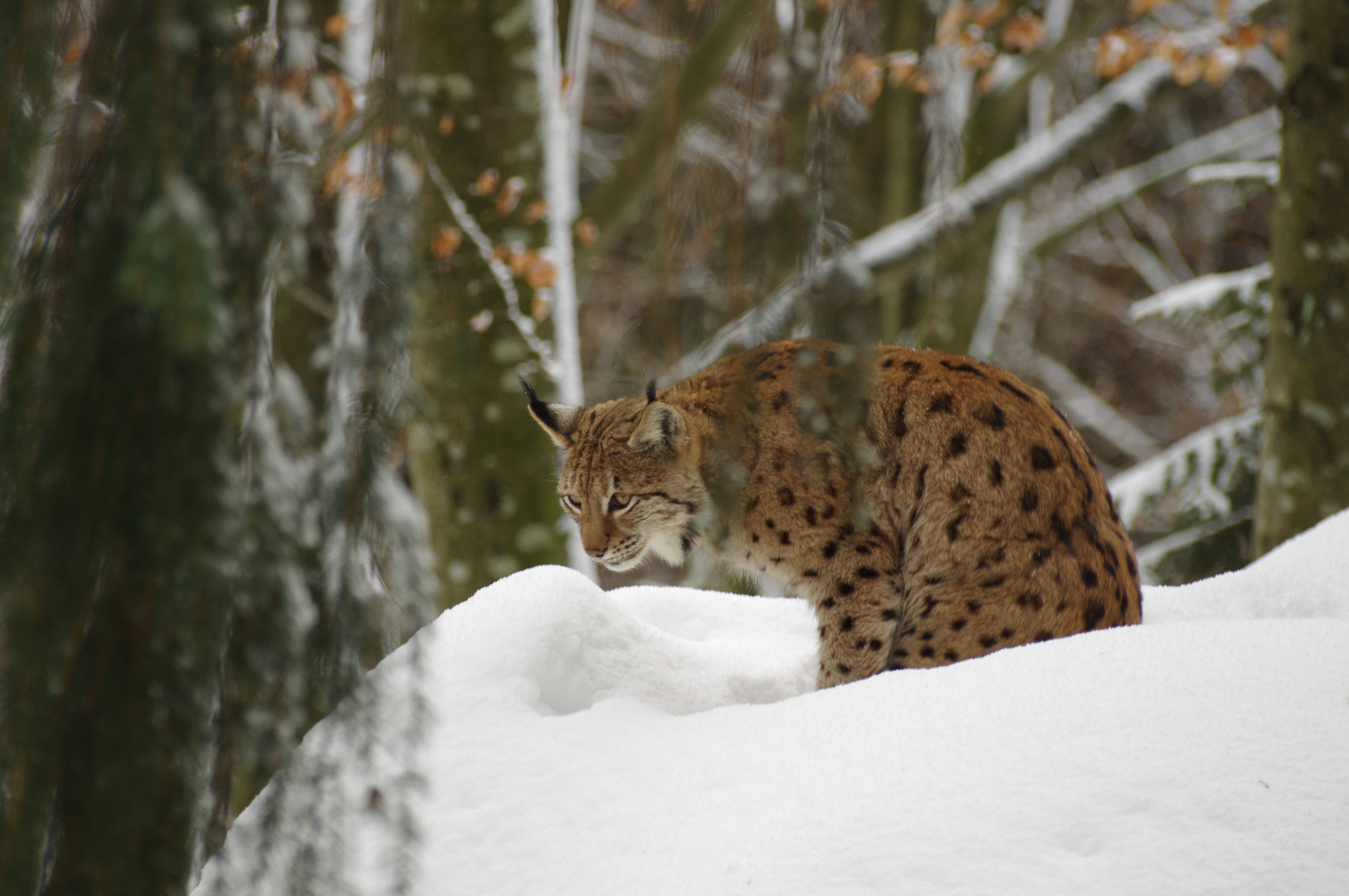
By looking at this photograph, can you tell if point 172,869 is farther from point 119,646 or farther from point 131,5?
point 131,5

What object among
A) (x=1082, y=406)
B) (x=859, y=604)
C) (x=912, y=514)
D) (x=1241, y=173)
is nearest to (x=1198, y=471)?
(x=1241, y=173)

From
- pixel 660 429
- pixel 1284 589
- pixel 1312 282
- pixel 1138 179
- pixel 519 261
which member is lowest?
pixel 1284 589

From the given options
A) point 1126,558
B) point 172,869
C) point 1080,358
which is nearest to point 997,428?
point 1126,558

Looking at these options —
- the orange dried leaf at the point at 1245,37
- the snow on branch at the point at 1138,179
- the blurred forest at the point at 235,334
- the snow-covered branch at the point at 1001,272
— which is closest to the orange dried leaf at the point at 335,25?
the blurred forest at the point at 235,334

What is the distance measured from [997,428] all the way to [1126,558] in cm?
52

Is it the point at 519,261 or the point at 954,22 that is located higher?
the point at 954,22

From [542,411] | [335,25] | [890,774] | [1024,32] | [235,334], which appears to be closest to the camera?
[235,334]

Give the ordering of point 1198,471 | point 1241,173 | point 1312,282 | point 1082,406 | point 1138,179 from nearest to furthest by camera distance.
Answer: point 1312,282, point 1241,173, point 1198,471, point 1138,179, point 1082,406

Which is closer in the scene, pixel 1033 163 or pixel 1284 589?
pixel 1284 589

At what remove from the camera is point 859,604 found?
11.2ft

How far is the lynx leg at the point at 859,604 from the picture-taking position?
10.9ft

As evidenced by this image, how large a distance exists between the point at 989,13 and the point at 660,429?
507 cm

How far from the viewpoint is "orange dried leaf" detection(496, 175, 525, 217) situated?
17.8ft

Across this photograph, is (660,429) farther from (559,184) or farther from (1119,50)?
(1119,50)
